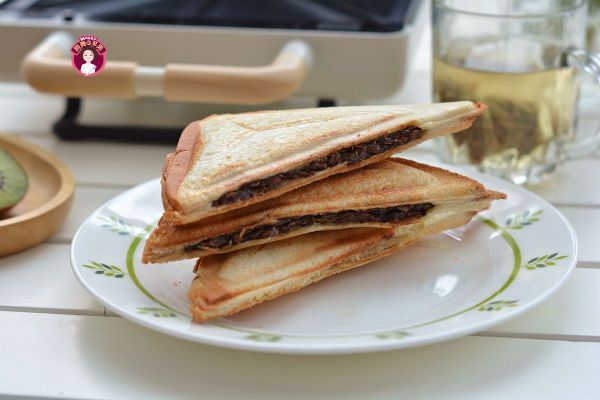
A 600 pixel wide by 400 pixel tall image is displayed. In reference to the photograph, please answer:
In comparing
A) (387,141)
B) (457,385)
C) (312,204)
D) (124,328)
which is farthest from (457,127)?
(124,328)

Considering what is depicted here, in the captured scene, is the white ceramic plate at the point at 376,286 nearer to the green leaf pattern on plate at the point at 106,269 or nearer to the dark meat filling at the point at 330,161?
the green leaf pattern on plate at the point at 106,269

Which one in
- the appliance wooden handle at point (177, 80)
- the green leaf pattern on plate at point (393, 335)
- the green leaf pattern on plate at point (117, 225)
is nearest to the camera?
the green leaf pattern on plate at point (393, 335)

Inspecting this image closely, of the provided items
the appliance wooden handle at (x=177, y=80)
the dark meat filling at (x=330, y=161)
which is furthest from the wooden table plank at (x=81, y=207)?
the dark meat filling at (x=330, y=161)

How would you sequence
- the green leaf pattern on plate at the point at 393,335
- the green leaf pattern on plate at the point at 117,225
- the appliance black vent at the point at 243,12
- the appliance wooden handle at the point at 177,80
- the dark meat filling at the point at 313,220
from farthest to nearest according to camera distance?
the appliance black vent at the point at 243,12 → the appliance wooden handle at the point at 177,80 → the green leaf pattern on plate at the point at 117,225 → the dark meat filling at the point at 313,220 → the green leaf pattern on plate at the point at 393,335

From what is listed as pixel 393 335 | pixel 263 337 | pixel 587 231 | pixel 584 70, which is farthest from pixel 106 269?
pixel 584 70

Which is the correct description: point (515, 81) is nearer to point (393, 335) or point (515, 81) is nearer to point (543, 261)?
point (543, 261)

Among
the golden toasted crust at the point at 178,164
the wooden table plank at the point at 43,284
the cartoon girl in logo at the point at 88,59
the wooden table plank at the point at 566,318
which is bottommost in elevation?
the wooden table plank at the point at 566,318
